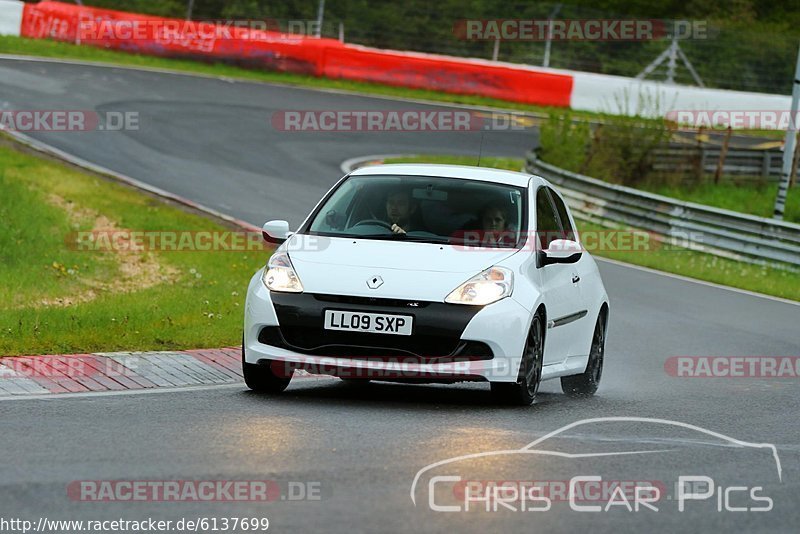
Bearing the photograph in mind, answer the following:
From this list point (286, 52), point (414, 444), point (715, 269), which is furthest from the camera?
point (286, 52)

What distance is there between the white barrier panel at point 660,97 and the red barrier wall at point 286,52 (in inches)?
18.5

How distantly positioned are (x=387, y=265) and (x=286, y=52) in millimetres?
29901

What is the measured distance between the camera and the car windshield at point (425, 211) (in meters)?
10.1

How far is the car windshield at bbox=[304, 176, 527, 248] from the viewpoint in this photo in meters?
10.1

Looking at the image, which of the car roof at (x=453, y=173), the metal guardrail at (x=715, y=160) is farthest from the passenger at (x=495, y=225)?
the metal guardrail at (x=715, y=160)

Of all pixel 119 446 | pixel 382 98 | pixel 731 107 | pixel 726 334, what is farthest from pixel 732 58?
pixel 119 446

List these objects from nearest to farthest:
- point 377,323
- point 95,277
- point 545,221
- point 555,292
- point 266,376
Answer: point 377,323 < point 266,376 < point 555,292 < point 545,221 < point 95,277

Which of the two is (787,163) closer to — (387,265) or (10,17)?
(387,265)

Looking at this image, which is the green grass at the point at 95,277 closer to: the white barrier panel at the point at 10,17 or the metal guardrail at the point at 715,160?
the metal guardrail at the point at 715,160

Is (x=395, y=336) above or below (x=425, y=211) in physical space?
below

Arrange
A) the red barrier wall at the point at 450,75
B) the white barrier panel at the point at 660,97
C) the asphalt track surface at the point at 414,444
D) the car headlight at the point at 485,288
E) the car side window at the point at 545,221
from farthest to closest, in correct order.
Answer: the white barrier panel at the point at 660,97, the red barrier wall at the point at 450,75, the car side window at the point at 545,221, the car headlight at the point at 485,288, the asphalt track surface at the point at 414,444

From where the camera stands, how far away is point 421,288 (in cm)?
923

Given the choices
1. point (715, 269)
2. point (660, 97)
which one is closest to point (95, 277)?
point (715, 269)

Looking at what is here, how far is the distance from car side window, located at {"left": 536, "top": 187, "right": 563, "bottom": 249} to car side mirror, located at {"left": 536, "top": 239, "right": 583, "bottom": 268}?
23 cm
